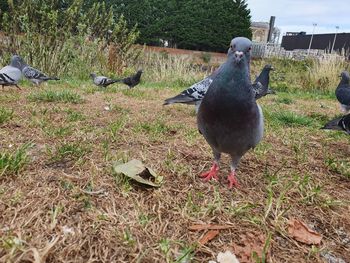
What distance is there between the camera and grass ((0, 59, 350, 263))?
1.76 metres

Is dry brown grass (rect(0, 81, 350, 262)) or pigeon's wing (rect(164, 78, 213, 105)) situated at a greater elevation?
pigeon's wing (rect(164, 78, 213, 105))

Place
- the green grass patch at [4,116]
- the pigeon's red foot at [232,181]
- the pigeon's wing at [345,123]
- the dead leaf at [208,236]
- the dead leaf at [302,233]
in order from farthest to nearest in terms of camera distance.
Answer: the pigeon's wing at [345,123] → the green grass patch at [4,116] → the pigeon's red foot at [232,181] → the dead leaf at [302,233] → the dead leaf at [208,236]

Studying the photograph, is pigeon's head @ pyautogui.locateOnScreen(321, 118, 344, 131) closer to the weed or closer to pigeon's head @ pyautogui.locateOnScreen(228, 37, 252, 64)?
pigeon's head @ pyautogui.locateOnScreen(228, 37, 252, 64)

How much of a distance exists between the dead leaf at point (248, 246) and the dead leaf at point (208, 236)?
0.39ft

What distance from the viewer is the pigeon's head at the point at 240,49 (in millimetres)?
2303

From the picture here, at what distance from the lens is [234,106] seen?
91.2 inches

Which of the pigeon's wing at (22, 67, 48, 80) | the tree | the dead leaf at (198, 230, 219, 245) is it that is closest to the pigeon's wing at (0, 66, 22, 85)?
the pigeon's wing at (22, 67, 48, 80)

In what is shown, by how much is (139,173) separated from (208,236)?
2.11 feet

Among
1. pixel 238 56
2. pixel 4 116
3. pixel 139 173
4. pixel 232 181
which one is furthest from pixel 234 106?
pixel 4 116

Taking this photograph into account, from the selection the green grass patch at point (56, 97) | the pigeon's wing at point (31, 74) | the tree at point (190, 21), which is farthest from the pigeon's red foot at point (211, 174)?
the tree at point (190, 21)

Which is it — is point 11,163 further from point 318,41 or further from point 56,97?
point 318,41

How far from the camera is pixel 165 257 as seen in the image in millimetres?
1705

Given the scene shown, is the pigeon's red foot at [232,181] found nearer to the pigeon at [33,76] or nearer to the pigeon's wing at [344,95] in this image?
the pigeon's wing at [344,95]

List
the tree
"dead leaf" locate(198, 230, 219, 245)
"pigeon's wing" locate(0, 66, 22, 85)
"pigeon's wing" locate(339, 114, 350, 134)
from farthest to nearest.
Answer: the tree, "pigeon's wing" locate(0, 66, 22, 85), "pigeon's wing" locate(339, 114, 350, 134), "dead leaf" locate(198, 230, 219, 245)
